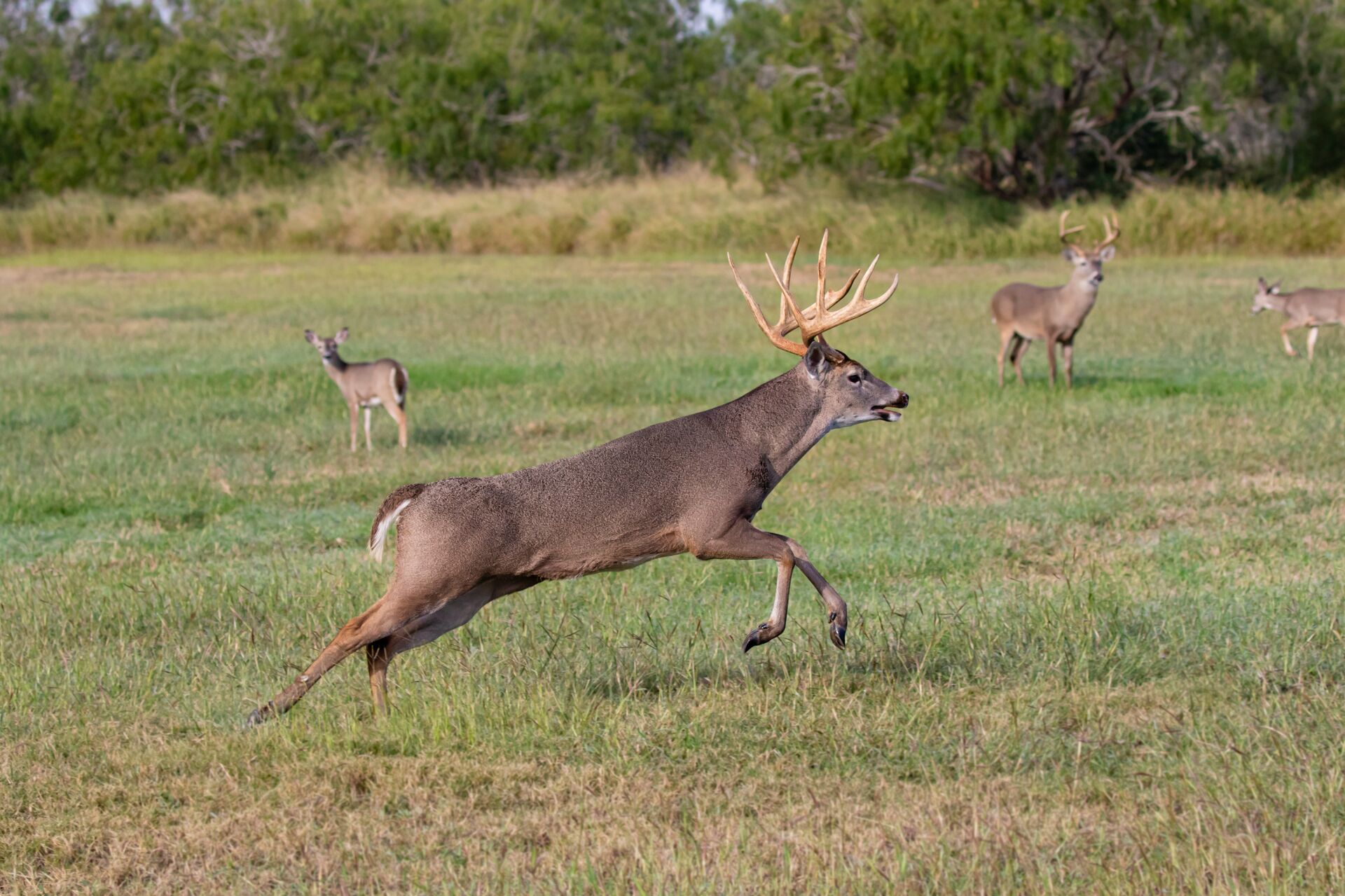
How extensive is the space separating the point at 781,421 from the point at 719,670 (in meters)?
0.90

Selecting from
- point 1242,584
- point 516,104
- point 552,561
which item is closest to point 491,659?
point 552,561

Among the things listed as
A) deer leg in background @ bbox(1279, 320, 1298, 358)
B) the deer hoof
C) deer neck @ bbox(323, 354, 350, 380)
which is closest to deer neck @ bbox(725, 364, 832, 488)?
the deer hoof

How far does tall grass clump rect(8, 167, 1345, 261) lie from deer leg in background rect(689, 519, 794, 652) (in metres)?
25.1

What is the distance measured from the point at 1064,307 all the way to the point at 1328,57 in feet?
68.3

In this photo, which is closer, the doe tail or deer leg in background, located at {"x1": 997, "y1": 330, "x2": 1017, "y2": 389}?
the doe tail

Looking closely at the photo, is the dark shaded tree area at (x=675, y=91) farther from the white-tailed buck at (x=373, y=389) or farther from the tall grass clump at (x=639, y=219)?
the white-tailed buck at (x=373, y=389)

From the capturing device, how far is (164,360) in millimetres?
17203

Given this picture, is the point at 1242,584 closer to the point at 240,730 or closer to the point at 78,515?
the point at 240,730

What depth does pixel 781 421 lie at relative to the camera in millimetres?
5934

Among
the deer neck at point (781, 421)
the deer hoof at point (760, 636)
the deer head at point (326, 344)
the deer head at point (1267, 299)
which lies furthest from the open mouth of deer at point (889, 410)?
the deer head at point (1267, 299)

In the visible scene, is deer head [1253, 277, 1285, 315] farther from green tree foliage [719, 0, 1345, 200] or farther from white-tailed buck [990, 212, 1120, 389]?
green tree foliage [719, 0, 1345, 200]

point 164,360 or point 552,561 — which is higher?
point 552,561

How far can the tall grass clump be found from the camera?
96.2 feet

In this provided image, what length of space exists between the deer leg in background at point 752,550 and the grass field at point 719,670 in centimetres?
27
